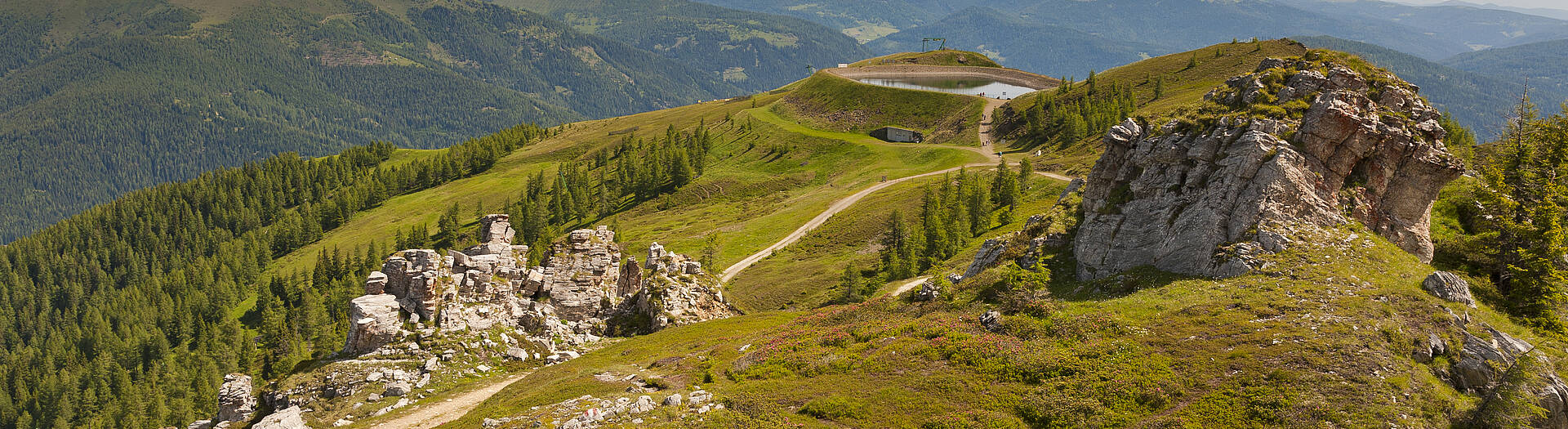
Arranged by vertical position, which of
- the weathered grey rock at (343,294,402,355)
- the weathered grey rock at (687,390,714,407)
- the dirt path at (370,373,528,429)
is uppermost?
the weathered grey rock at (687,390,714,407)

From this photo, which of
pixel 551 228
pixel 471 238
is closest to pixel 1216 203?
pixel 551 228

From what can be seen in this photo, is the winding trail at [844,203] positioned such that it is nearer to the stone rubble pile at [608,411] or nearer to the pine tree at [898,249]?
the pine tree at [898,249]

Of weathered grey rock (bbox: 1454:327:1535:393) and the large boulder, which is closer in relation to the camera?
weathered grey rock (bbox: 1454:327:1535:393)

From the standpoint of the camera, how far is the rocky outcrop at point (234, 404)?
162ft

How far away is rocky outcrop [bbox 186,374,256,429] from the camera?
49287mm

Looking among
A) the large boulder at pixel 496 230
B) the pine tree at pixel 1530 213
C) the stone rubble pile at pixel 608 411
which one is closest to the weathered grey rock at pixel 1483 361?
the pine tree at pixel 1530 213

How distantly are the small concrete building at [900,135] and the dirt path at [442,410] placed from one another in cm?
14928

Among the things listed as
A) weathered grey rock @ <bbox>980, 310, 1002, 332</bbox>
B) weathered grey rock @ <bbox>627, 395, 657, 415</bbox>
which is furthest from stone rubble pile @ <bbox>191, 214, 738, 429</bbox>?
weathered grey rock @ <bbox>980, 310, 1002, 332</bbox>

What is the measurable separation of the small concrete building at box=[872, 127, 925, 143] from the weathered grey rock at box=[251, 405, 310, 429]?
516 feet

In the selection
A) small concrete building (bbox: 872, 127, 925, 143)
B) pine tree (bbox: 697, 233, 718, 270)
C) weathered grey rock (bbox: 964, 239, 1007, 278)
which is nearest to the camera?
weathered grey rock (bbox: 964, 239, 1007, 278)

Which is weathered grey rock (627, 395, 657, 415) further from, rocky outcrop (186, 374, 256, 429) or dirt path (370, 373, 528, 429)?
rocky outcrop (186, 374, 256, 429)

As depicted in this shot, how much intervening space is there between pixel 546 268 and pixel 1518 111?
74.4m

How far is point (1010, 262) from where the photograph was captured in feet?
167

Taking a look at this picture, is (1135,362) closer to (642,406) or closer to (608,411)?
(642,406)
